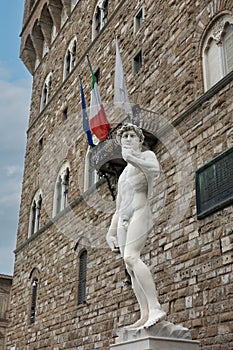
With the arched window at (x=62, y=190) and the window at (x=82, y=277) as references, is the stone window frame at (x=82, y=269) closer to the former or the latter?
the window at (x=82, y=277)

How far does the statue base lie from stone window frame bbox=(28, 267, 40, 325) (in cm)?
918

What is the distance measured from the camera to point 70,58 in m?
15.7

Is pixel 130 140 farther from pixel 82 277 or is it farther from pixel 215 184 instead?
pixel 82 277

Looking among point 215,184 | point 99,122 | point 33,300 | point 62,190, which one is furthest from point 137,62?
point 33,300

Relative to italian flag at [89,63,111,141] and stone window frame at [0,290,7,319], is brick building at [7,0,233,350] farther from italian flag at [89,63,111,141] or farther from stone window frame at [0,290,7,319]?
stone window frame at [0,290,7,319]

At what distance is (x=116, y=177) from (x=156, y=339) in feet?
20.0

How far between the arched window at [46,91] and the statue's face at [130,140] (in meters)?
11.9

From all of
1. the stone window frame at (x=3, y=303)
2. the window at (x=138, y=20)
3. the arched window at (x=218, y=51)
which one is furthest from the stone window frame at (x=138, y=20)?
the stone window frame at (x=3, y=303)

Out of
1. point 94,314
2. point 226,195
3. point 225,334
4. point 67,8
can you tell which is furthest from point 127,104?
point 67,8

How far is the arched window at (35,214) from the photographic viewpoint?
50.2ft

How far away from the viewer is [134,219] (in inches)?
199

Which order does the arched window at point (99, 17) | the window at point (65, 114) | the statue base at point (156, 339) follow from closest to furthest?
1. the statue base at point (156, 339)
2. the arched window at point (99, 17)
3. the window at point (65, 114)

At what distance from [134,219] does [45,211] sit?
32.2 ft

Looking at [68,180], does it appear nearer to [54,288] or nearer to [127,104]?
[54,288]
